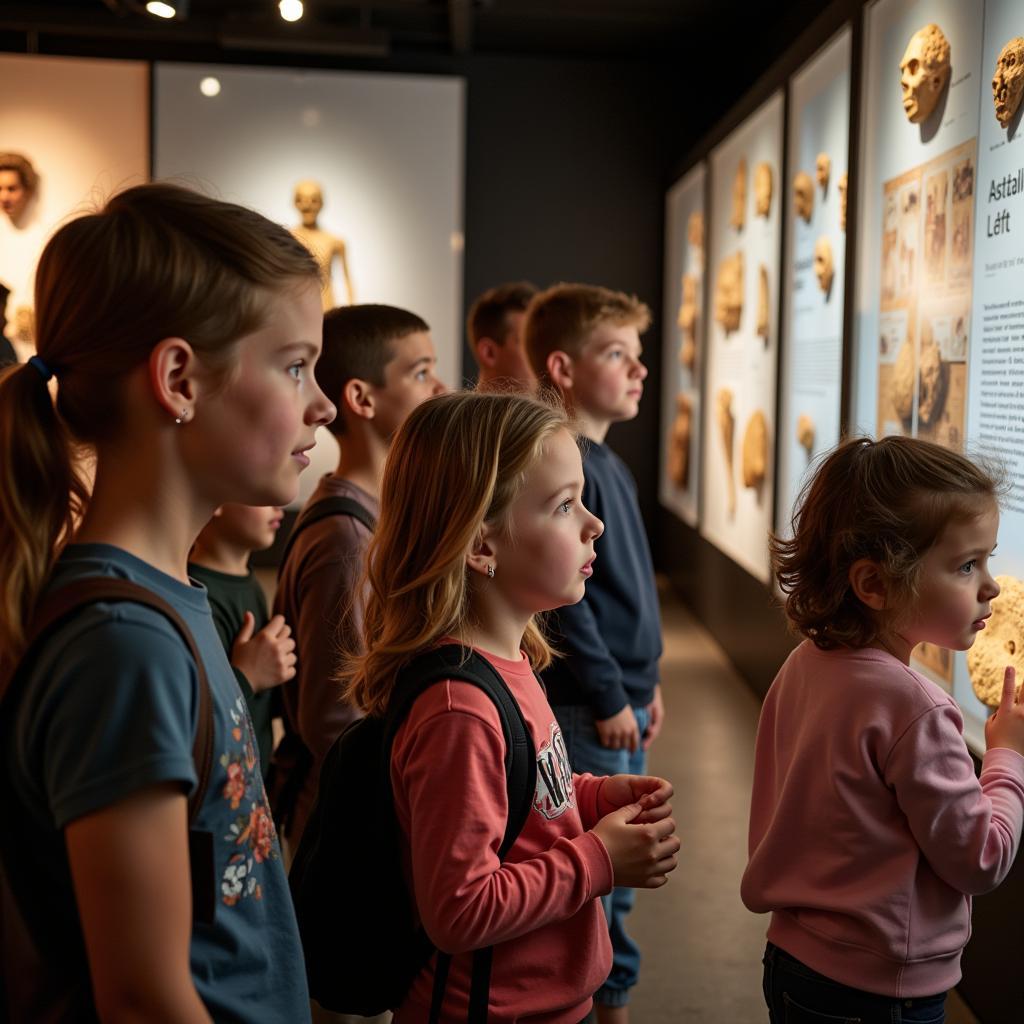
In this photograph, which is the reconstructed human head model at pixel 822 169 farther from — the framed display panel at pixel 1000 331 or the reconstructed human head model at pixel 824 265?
the framed display panel at pixel 1000 331

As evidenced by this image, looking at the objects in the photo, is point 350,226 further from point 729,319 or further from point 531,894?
point 531,894

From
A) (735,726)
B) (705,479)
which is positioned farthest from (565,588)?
(705,479)

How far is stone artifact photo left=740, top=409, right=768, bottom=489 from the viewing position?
222 inches

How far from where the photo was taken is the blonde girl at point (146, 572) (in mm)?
977

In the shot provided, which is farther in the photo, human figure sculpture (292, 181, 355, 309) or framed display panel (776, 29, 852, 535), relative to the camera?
human figure sculpture (292, 181, 355, 309)

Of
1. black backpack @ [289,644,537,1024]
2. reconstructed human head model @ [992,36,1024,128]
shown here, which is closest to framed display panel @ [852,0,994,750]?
reconstructed human head model @ [992,36,1024,128]

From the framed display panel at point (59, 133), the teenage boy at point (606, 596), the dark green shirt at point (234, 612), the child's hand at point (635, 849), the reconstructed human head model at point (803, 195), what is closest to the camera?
the child's hand at point (635, 849)

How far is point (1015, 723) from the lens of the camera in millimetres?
1721

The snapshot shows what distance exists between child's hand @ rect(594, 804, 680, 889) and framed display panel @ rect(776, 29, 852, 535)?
264 centimetres

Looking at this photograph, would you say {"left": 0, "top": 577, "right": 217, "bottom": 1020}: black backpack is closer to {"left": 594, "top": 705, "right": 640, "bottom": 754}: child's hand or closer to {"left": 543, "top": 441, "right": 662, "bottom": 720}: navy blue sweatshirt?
{"left": 543, "top": 441, "right": 662, "bottom": 720}: navy blue sweatshirt

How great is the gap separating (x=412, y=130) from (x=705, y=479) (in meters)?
3.87

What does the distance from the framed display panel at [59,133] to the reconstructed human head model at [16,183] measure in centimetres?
5

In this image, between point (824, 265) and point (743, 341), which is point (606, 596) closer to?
point (824, 265)

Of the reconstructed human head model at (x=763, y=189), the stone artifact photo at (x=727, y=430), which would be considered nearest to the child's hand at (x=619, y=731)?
the reconstructed human head model at (x=763, y=189)
